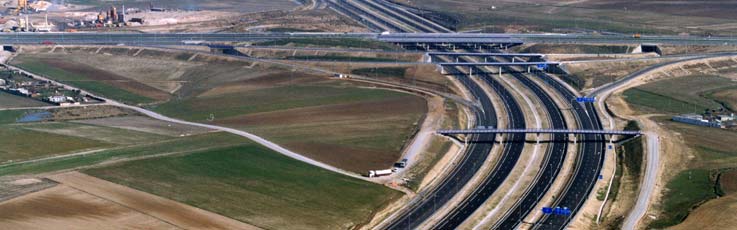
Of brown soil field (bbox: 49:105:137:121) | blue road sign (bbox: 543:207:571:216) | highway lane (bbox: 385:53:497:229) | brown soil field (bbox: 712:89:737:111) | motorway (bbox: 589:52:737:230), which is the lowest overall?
brown soil field (bbox: 49:105:137:121)

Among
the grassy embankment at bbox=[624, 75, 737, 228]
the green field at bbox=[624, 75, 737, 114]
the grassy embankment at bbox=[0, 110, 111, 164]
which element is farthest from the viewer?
the green field at bbox=[624, 75, 737, 114]

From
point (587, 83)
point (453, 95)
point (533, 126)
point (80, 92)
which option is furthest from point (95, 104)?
point (587, 83)

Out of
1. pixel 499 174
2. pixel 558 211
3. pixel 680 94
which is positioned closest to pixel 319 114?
pixel 499 174

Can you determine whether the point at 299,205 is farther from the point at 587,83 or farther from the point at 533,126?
the point at 587,83

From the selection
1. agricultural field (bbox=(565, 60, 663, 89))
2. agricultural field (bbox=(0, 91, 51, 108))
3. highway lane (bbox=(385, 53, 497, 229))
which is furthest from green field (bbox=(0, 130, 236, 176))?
agricultural field (bbox=(565, 60, 663, 89))

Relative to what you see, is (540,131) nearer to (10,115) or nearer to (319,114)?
(319,114)

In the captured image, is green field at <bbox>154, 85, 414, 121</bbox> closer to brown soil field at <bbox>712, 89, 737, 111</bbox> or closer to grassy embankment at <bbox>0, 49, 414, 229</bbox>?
grassy embankment at <bbox>0, 49, 414, 229</bbox>

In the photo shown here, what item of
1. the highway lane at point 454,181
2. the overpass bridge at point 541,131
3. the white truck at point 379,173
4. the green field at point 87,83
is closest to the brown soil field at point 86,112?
the green field at point 87,83
